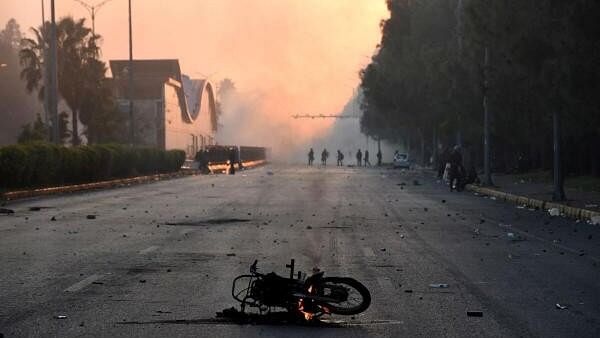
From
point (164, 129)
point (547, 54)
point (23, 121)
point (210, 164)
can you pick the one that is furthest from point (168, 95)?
point (547, 54)

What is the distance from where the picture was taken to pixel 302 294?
914 cm

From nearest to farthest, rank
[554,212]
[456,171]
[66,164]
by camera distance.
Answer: [554,212] < [456,171] < [66,164]

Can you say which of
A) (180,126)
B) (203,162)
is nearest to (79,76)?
(203,162)

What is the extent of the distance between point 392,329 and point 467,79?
38.0 metres

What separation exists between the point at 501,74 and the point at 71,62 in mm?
50487

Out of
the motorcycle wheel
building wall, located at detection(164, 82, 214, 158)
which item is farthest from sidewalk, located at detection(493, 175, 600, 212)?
building wall, located at detection(164, 82, 214, 158)

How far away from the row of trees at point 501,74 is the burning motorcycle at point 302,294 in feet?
62.6

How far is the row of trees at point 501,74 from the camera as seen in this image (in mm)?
28312

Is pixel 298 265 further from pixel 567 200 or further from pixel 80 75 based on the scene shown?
pixel 80 75

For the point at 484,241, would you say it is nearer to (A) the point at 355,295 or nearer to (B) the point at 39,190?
(A) the point at 355,295

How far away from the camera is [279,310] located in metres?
9.86

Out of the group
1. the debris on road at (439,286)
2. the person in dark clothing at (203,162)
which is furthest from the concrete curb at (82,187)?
the debris on road at (439,286)

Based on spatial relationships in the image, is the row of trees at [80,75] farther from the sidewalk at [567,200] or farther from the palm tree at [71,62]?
the sidewalk at [567,200]

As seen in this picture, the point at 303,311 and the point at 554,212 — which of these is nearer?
the point at 303,311
